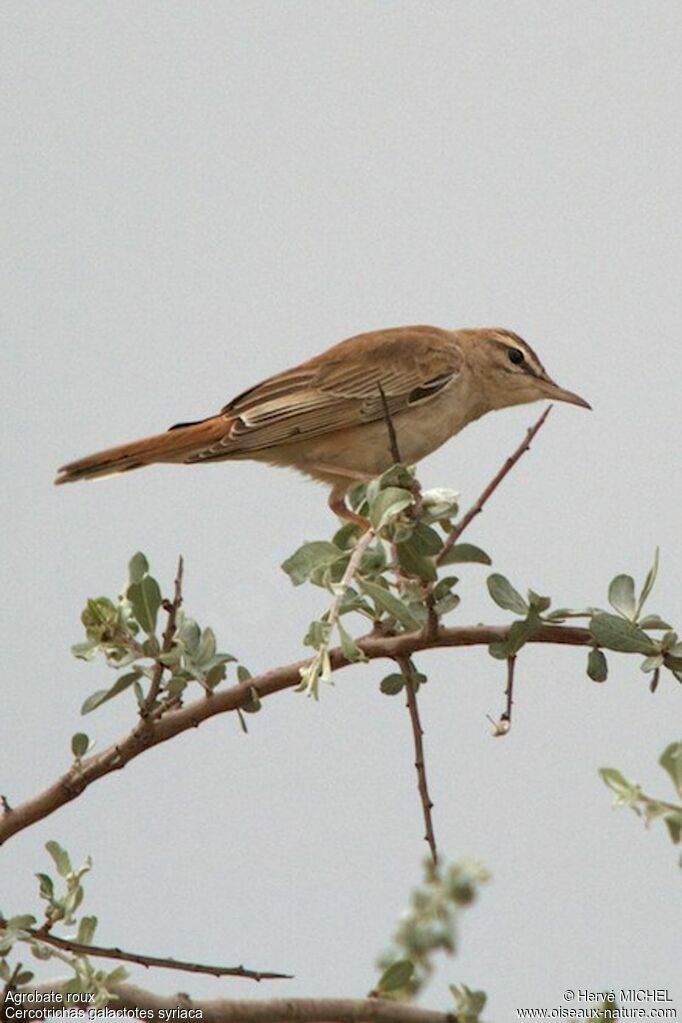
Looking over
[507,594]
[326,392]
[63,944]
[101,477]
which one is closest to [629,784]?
[507,594]

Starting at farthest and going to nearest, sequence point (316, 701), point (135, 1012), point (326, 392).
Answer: point (326, 392), point (135, 1012), point (316, 701)

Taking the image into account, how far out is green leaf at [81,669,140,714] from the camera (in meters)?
2.85

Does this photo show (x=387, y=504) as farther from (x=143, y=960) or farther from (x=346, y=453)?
(x=346, y=453)

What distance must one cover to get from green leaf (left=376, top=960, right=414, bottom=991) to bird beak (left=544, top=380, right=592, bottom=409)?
3330 mm

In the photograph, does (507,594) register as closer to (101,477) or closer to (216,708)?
(216,708)

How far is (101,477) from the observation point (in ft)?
14.0

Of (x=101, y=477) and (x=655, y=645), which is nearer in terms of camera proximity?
(x=655, y=645)

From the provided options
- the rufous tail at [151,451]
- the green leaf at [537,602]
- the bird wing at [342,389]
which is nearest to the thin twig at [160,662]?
the green leaf at [537,602]

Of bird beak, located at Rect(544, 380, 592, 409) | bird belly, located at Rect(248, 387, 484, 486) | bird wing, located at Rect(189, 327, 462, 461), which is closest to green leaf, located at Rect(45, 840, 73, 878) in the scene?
bird wing, located at Rect(189, 327, 462, 461)

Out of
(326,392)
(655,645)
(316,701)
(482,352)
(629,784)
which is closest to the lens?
(629,784)

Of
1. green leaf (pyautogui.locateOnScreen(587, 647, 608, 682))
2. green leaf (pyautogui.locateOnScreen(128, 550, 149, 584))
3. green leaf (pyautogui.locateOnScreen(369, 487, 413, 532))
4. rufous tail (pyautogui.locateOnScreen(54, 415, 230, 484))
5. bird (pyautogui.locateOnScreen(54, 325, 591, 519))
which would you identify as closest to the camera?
green leaf (pyautogui.locateOnScreen(369, 487, 413, 532))

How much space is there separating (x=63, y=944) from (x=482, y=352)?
334 cm

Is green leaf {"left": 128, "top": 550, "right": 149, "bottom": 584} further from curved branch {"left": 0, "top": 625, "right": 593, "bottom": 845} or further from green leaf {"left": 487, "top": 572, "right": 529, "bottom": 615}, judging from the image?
green leaf {"left": 487, "top": 572, "right": 529, "bottom": 615}

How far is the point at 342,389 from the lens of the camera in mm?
5031
